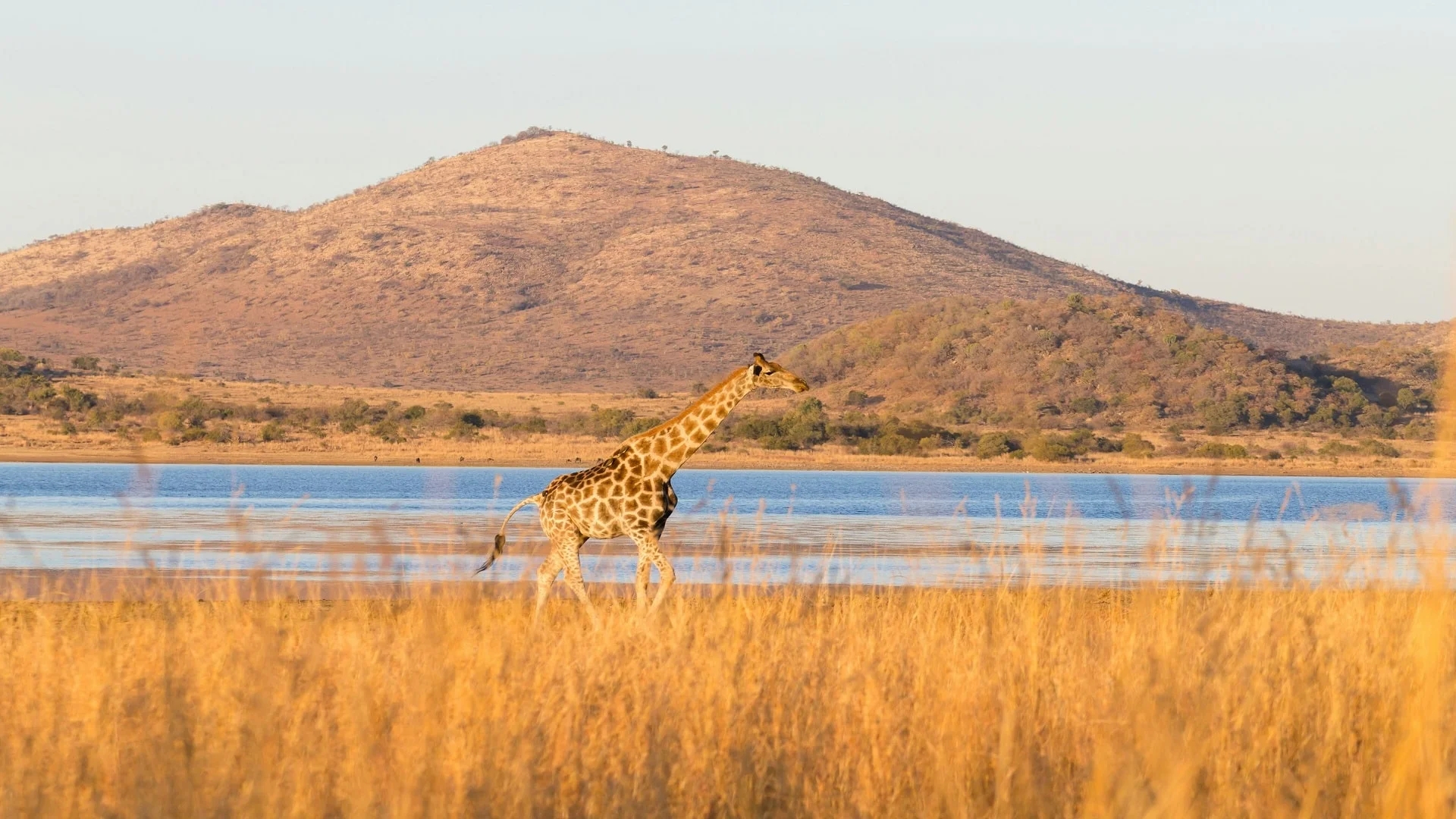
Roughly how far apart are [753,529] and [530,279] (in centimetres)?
12573

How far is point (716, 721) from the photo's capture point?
7.50 meters

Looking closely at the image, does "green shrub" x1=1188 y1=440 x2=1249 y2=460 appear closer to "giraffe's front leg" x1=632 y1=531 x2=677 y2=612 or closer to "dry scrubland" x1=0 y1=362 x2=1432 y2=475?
"dry scrubland" x1=0 y1=362 x2=1432 y2=475

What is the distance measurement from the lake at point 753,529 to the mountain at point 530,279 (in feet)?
217

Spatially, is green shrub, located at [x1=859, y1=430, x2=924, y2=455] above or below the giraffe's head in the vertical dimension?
below

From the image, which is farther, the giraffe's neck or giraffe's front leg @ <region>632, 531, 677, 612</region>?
the giraffe's neck

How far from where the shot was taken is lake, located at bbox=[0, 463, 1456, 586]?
980 cm

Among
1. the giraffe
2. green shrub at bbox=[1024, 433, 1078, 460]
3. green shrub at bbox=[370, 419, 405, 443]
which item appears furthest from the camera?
green shrub at bbox=[1024, 433, 1078, 460]

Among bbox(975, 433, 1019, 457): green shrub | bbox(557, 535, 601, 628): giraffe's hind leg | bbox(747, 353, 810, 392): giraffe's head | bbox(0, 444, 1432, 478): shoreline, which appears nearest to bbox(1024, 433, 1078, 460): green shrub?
bbox(0, 444, 1432, 478): shoreline

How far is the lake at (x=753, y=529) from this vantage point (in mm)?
9805

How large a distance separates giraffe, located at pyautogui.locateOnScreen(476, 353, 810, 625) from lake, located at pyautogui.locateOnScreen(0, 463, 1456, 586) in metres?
0.63

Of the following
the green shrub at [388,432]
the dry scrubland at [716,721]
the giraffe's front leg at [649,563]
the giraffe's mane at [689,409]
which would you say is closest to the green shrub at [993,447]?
the green shrub at [388,432]

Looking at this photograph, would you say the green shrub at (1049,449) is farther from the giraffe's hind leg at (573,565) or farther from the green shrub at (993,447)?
the giraffe's hind leg at (573,565)

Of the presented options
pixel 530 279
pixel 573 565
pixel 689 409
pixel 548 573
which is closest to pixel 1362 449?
pixel 689 409

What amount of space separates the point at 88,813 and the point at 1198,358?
287 ft
